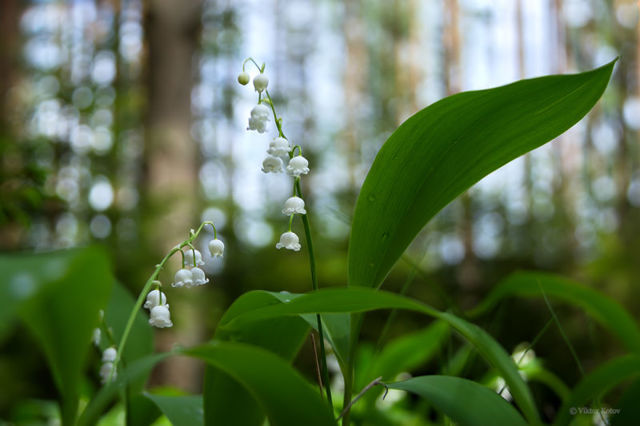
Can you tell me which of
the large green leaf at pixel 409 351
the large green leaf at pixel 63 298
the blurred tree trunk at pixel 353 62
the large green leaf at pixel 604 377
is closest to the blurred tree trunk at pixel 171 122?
the large green leaf at pixel 409 351

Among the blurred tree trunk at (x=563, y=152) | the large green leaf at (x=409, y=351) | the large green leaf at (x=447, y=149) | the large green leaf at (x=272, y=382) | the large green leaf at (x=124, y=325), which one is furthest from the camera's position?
the blurred tree trunk at (x=563, y=152)

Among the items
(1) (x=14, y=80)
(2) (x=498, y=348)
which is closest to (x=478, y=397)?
(2) (x=498, y=348)

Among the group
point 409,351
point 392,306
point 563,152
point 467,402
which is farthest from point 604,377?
point 563,152

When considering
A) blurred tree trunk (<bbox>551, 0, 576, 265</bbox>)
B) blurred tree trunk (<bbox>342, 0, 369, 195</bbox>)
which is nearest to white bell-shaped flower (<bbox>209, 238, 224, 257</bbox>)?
blurred tree trunk (<bbox>551, 0, 576, 265</bbox>)

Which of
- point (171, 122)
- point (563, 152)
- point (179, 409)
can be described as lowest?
point (179, 409)

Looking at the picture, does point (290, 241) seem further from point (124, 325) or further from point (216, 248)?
point (124, 325)

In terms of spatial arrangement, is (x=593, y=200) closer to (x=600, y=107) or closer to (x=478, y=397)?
(x=600, y=107)

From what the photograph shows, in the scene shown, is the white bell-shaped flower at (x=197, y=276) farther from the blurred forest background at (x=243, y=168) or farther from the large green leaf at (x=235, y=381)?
the blurred forest background at (x=243, y=168)
